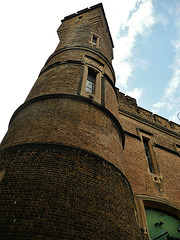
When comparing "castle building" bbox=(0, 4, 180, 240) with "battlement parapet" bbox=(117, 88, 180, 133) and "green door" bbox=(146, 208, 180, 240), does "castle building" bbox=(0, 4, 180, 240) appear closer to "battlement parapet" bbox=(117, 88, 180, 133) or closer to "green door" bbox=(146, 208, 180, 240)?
"green door" bbox=(146, 208, 180, 240)

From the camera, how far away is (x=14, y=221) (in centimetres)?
325

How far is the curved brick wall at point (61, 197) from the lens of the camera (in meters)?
3.28

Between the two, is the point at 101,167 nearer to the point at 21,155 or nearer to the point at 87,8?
the point at 21,155

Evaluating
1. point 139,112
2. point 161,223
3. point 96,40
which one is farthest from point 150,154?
point 96,40

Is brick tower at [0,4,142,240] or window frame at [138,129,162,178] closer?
brick tower at [0,4,142,240]

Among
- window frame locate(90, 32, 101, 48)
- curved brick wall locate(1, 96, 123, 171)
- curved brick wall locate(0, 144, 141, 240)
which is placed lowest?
curved brick wall locate(0, 144, 141, 240)

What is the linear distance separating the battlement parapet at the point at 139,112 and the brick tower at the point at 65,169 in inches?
156

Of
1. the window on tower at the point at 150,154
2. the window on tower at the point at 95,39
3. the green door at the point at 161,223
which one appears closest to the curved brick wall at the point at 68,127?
the green door at the point at 161,223

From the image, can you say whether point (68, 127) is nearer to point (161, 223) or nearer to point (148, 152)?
point (161, 223)

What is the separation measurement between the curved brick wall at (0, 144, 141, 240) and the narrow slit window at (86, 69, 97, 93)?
3418 millimetres

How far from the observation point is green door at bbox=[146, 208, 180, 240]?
6.59 metres

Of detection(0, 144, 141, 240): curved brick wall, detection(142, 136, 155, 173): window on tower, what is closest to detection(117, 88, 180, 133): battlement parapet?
detection(142, 136, 155, 173): window on tower

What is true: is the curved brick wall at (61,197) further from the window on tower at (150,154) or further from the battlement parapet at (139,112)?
the battlement parapet at (139,112)

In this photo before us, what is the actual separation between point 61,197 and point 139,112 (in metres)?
9.01
